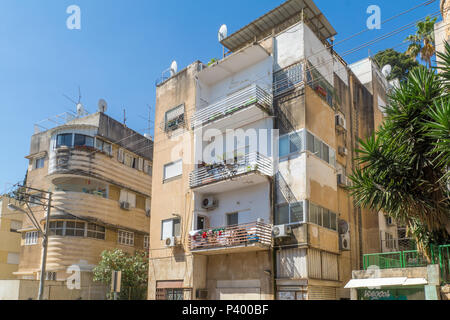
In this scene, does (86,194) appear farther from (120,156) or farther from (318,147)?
(318,147)

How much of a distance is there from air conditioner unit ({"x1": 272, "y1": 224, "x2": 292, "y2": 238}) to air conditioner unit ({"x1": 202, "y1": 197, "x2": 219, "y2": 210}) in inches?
183

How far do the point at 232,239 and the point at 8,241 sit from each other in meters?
26.9

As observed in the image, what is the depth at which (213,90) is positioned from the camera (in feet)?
86.2

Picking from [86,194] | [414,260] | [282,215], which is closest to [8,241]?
[86,194]

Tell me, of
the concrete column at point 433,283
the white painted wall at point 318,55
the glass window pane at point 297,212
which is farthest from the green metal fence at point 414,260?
the white painted wall at point 318,55

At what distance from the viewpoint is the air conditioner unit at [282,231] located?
62.7ft

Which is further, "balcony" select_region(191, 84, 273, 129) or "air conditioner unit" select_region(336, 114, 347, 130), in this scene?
"air conditioner unit" select_region(336, 114, 347, 130)

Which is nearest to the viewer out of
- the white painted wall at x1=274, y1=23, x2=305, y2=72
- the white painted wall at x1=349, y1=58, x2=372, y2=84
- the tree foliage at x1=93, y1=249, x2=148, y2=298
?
the white painted wall at x1=274, y1=23, x2=305, y2=72

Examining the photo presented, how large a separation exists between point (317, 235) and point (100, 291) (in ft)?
56.7

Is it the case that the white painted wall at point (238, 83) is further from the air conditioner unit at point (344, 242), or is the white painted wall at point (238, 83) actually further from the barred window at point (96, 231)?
the barred window at point (96, 231)

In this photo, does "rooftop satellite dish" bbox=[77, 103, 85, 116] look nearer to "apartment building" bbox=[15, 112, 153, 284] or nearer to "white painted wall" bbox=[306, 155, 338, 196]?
"apartment building" bbox=[15, 112, 153, 284]

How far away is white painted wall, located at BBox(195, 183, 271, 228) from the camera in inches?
828

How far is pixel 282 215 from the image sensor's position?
2020cm

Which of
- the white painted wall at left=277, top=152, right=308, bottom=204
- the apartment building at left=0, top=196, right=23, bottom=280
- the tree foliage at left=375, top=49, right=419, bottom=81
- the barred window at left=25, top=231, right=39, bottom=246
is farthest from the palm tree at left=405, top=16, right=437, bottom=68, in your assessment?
the apartment building at left=0, top=196, right=23, bottom=280
